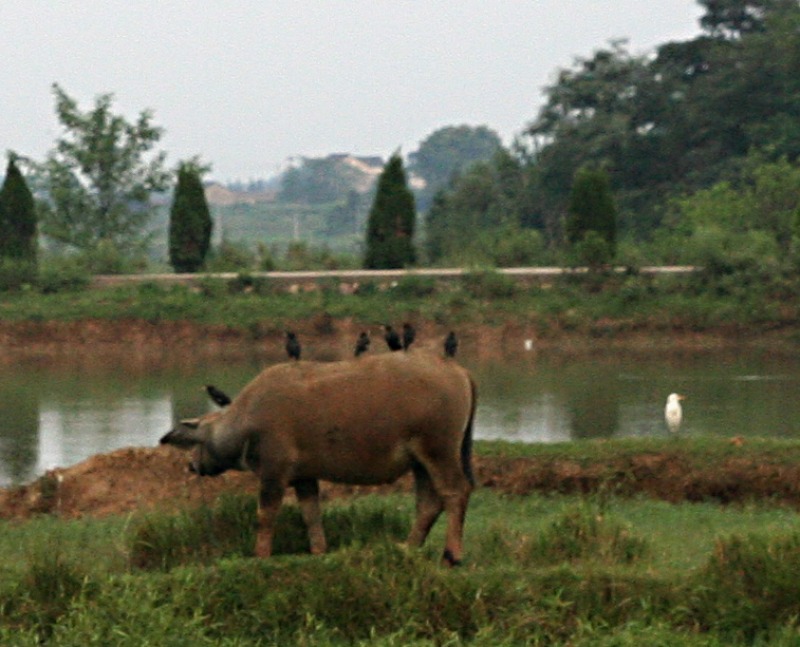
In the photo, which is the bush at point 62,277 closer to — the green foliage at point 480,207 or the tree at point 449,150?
the green foliage at point 480,207

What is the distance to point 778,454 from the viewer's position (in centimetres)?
1572

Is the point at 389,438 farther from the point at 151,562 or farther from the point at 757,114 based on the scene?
the point at 757,114

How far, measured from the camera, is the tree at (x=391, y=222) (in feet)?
138

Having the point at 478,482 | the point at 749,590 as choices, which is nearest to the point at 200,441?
the point at 749,590

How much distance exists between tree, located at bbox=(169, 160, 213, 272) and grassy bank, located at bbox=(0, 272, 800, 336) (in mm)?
2686

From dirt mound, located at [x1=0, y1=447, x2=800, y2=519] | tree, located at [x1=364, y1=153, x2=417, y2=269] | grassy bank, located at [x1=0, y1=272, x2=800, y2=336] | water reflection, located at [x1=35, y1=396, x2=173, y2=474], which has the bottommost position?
water reflection, located at [x1=35, y1=396, x2=173, y2=474]

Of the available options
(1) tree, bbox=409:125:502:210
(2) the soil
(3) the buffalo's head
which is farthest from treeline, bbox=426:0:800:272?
(1) tree, bbox=409:125:502:210

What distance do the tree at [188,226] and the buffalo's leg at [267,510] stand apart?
31.8m

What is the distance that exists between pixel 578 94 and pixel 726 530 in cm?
4766

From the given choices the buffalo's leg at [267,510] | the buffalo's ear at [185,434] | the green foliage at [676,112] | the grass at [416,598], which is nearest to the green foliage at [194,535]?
the buffalo's leg at [267,510]

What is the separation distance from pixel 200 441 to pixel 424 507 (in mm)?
1746

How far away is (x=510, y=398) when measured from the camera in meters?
27.3

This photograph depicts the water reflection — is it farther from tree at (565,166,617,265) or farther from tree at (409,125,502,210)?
tree at (409,125,502,210)

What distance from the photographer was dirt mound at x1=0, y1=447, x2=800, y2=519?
50.4 ft
